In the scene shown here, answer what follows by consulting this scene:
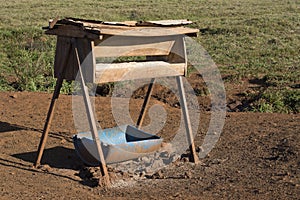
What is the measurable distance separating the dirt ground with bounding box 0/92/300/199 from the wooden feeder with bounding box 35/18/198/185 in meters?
0.28

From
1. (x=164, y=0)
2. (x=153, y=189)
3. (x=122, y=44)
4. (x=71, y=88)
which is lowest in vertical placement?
(x=164, y=0)

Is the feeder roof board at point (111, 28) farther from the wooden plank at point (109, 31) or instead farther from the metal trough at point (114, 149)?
the metal trough at point (114, 149)

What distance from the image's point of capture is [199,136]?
639 centimetres

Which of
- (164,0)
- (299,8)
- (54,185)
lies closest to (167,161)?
(54,185)

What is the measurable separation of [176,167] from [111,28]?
1540mm

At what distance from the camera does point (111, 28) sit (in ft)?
15.2

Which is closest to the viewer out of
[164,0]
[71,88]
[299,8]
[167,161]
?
[167,161]

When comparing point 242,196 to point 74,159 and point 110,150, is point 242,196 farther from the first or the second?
point 74,159

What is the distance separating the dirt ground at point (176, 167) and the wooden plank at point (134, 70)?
87cm

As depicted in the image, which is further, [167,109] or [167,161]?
[167,109]

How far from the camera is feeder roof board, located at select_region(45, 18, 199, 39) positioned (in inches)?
181

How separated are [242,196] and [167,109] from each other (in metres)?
3.17

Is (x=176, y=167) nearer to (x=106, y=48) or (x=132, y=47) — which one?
(x=132, y=47)

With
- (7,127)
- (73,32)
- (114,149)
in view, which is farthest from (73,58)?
(7,127)
